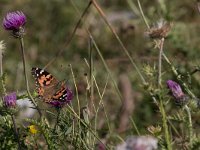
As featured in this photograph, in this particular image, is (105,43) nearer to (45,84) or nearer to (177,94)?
(45,84)

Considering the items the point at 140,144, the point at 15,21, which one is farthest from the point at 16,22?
the point at 140,144

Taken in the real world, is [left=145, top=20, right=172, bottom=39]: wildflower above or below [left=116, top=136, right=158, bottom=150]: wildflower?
above

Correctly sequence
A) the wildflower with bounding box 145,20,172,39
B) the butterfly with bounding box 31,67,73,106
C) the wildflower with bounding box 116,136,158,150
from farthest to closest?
the butterfly with bounding box 31,67,73,106 → the wildflower with bounding box 145,20,172,39 → the wildflower with bounding box 116,136,158,150

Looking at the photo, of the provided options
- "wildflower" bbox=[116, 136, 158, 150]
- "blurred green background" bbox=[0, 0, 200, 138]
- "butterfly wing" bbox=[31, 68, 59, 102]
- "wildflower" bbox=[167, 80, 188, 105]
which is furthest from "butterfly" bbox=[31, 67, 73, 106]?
"blurred green background" bbox=[0, 0, 200, 138]

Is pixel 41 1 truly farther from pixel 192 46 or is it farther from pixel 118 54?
pixel 192 46

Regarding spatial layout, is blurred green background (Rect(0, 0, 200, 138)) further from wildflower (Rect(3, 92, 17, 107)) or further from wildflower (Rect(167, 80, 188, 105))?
wildflower (Rect(3, 92, 17, 107))
